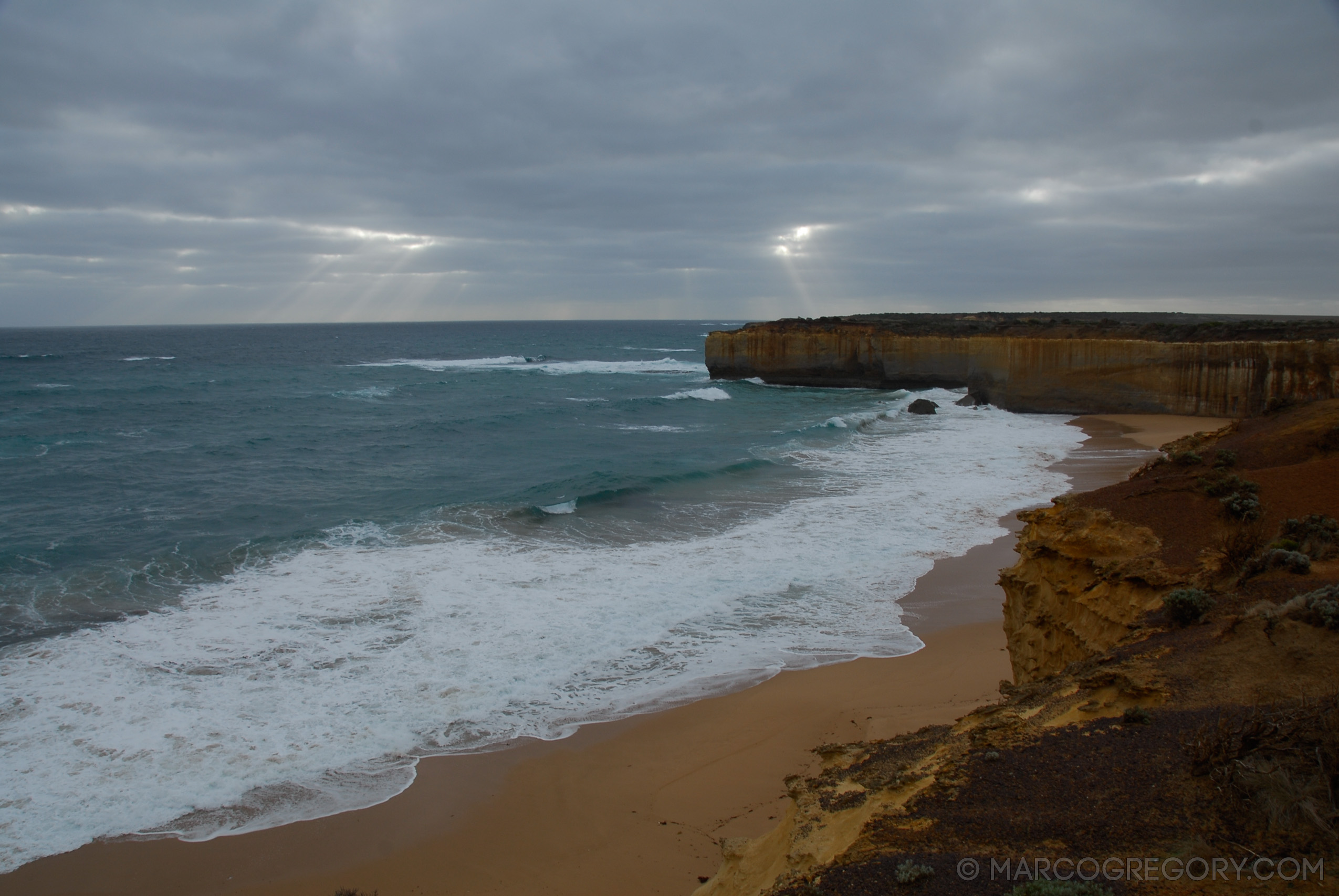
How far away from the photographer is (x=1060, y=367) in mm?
36062

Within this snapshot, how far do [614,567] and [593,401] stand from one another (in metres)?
31.2

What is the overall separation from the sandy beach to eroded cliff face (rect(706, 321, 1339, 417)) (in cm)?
1913

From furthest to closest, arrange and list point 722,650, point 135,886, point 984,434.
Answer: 1. point 984,434
2. point 722,650
3. point 135,886

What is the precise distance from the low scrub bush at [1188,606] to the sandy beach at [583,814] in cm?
284

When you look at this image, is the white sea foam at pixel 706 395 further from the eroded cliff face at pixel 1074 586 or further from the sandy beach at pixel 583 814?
the sandy beach at pixel 583 814

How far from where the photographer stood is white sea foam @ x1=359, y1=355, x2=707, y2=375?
70.1 m

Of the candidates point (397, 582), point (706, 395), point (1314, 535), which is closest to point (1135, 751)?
point (1314, 535)

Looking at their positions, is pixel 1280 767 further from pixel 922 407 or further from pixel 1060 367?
pixel 1060 367

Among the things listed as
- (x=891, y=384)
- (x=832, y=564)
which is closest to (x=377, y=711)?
(x=832, y=564)

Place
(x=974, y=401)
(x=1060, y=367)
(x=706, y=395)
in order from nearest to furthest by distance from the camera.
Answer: (x=1060, y=367) → (x=974, y=401) → (x=706, y=395)

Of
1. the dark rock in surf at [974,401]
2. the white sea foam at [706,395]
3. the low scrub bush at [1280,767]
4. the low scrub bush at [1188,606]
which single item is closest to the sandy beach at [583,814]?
the low scrub bush at [1188,606]

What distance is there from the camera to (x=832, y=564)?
15.0 metres

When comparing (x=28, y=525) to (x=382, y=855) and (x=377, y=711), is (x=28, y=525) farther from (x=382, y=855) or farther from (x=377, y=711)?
(x=382, y=855)

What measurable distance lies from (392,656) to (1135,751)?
377 inches
